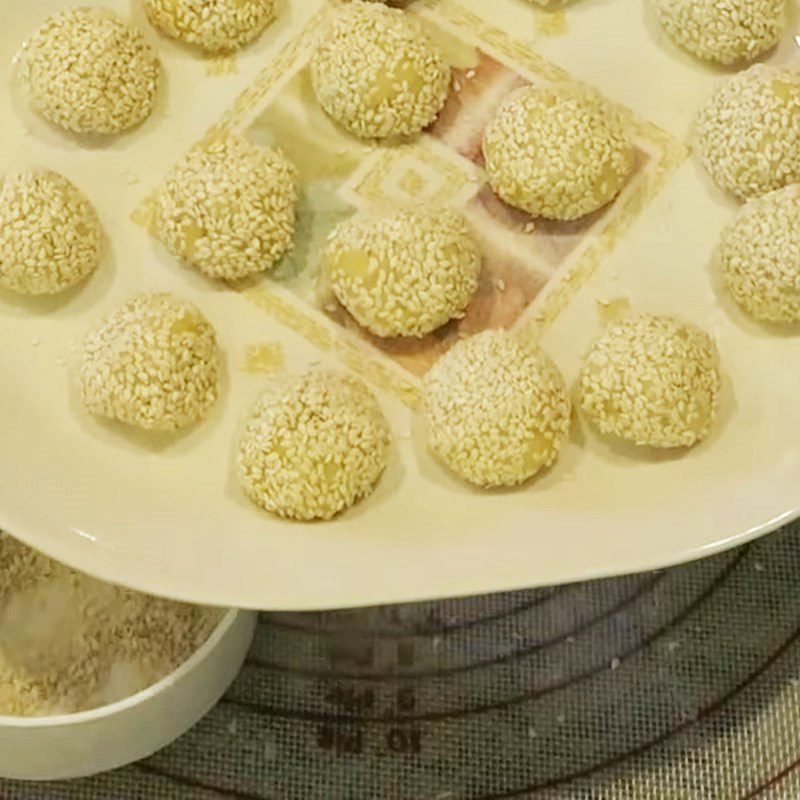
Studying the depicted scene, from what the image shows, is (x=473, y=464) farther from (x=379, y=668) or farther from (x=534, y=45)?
(x=534, y=45)

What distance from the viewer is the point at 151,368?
0.96m

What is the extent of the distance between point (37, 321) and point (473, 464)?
41cm

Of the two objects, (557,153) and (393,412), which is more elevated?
(557,153)

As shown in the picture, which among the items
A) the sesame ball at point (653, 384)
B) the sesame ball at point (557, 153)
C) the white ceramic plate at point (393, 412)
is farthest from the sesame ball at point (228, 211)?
the sesame ball at point (653, 384)

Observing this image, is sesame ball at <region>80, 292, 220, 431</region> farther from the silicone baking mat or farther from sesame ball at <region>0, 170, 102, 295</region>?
the silicone baking mat

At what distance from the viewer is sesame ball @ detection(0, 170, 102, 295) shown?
0.99m

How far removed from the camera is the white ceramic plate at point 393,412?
35.6 inches

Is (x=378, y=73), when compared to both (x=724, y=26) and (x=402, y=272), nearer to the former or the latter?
(x=402, y=272)

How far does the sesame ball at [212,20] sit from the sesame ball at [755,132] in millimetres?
418

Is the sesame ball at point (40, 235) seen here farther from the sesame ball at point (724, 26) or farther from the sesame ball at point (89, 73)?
the sesame ball at point (724, 26)

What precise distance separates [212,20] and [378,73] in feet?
0.54

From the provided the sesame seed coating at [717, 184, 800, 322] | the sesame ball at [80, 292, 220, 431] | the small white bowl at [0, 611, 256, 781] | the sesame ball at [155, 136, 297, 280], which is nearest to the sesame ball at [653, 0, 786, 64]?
the sesame seed coating at [717, 184, 800, 322]

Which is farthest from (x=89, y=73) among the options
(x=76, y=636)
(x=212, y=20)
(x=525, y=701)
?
(x=525, y=701)

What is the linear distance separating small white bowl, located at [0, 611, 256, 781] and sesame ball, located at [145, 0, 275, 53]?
521 millimetres
